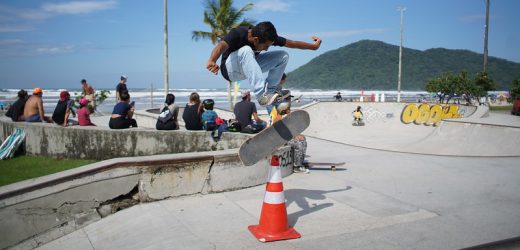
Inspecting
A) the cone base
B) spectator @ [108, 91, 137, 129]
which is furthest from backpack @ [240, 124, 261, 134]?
the cone base

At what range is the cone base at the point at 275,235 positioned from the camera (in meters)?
3.61

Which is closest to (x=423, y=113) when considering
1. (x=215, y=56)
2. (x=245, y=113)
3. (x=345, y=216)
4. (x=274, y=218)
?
(x=245, y=113)

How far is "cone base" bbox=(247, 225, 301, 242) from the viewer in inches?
142

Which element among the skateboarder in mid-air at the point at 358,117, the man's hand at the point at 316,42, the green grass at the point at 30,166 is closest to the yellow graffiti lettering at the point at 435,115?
the skateboarder in mid-air at the point at 358,117

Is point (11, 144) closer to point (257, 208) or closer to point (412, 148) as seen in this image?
point (257, 208)

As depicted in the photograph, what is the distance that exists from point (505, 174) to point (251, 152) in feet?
17.5

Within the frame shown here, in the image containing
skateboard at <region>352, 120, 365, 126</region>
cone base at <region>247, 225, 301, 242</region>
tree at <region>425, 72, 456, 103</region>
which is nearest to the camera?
cone base at <region>247, 225, 301, 242</region>

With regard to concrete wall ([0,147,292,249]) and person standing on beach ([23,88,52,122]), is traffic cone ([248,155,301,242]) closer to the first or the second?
concrete wall ([0,147,292,249])

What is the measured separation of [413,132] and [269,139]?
1650cm

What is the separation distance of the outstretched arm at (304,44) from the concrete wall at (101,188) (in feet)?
5.96

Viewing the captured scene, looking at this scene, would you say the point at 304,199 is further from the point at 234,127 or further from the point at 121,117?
the point at 121,117

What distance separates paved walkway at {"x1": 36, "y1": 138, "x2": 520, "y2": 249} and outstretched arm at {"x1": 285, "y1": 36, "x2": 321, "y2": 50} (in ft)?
6.82

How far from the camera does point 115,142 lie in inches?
295

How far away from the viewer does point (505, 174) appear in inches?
262
